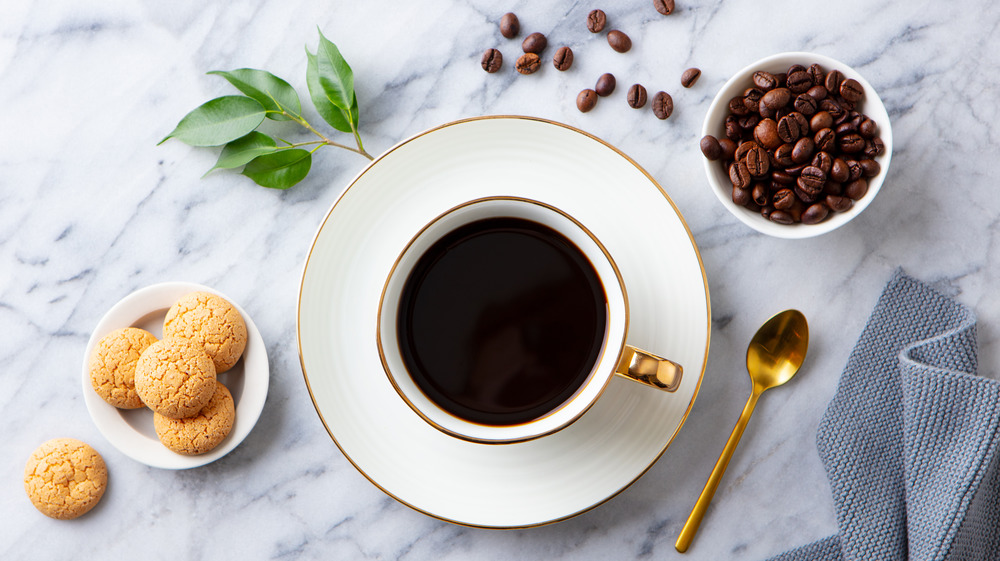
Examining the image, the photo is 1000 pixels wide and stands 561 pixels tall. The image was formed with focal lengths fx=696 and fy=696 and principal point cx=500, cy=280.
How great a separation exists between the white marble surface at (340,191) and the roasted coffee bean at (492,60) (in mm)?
28

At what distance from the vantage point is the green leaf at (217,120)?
132 cm

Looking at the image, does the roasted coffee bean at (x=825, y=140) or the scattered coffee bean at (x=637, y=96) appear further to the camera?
the scattered coffee bean at (x=637, y=96)

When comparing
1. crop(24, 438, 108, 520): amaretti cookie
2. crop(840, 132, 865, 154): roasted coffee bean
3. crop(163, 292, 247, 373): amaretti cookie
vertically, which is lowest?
crop(24, 438, 108, 520): amaretti cookie

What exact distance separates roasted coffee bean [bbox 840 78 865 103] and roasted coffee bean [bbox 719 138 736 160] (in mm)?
204

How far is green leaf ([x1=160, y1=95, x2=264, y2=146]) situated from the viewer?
1318 millimetres

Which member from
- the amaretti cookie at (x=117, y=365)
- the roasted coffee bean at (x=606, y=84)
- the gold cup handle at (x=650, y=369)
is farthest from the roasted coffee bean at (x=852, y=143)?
the amaretti cookie at (x=117, y=365)

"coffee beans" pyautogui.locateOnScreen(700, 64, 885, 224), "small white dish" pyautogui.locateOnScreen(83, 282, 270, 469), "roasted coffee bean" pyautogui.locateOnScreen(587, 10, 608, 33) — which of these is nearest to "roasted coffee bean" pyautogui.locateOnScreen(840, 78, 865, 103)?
→ "coffee beans" pyautogui.locateOnScreen(700, 64, 885, 224)

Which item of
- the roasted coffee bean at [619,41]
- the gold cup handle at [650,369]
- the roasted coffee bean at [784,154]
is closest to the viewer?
the gold cup handle at [650,369]

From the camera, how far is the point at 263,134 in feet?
4.40

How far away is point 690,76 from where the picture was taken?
133 cm

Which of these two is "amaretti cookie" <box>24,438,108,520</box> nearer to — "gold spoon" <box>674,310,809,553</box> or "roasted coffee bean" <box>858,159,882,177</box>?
Result: "gold spoon" <box>674,310,809,553</box>

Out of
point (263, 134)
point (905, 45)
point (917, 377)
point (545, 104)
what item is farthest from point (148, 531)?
Answer: point (905, 45)

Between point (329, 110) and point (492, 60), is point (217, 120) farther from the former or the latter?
point (492, 60)

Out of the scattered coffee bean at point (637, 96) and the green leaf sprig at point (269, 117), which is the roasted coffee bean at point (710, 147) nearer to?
the scattered coffee bean at point (637, 96)
